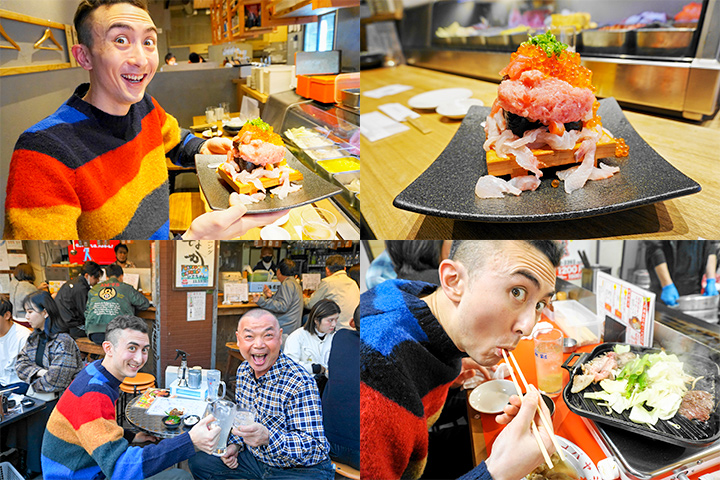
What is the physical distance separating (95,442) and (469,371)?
1429mm

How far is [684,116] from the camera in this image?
175 centimetres

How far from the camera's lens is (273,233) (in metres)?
1.37

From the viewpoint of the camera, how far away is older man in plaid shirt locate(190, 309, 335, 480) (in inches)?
68.4

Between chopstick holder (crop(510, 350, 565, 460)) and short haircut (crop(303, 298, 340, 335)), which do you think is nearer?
chopstick holder (crop(510, 350, 565, 460))

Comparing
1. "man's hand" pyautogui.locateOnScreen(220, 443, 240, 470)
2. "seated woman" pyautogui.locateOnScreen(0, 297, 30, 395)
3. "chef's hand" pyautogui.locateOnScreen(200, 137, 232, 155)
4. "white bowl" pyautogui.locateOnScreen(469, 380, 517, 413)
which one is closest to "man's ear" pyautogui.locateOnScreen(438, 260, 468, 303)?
"white bowl" pyautogui.locateOnScreen(469, 380, 517, 413)

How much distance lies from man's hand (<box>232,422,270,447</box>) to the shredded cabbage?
3.91 feet

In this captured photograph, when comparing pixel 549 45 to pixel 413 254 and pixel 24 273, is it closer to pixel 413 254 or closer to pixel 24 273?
pixel 413 254

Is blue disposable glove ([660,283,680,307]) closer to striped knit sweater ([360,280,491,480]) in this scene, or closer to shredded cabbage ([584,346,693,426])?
shredded cabbage ([584,346,693,426])

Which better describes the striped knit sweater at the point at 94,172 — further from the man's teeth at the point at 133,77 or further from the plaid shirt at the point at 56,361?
the plaid shirt at the point at 56,361

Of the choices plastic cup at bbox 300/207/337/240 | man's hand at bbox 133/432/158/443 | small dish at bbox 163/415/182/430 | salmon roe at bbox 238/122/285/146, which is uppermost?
salmon roe at bbox 238/122/285/146

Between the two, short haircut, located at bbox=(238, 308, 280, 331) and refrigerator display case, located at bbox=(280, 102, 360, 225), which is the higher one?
refrigerator display case, located at bbox=(280, 102, 360, 225)

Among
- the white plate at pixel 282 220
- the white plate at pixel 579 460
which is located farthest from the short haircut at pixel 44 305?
the white plate at pixel 579 460

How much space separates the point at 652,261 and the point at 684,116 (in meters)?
0.64

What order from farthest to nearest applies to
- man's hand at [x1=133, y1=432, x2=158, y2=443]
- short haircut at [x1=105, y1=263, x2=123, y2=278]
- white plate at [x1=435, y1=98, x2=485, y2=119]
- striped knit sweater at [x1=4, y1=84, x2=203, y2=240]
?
white plate at [x1=435, y1=98, x2=485, y2=119] < man's hand at [x1=133, y1=432, x2=158, y2=443] < short haircut at [x1=105, y1=263, x2=123, y2=278] < striped knit sweater at [x1=4, y1=84, x2=203, y2=240]
